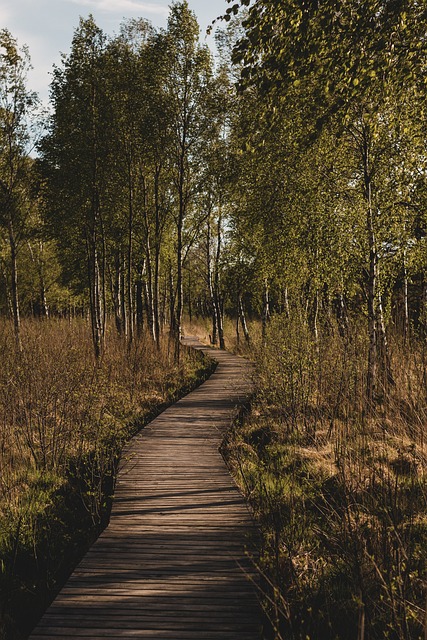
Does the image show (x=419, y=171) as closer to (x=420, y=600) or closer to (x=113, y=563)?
(x=420, y=600)

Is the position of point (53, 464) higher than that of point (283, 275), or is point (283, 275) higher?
point (283, 275)

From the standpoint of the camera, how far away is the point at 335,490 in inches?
257

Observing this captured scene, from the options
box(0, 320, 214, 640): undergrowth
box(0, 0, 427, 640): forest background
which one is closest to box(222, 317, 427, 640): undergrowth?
box(0, 0, 427, 640): forest background

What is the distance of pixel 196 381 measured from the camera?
50.5 feet

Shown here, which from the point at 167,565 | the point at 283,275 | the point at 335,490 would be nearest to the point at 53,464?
the point at 167,565

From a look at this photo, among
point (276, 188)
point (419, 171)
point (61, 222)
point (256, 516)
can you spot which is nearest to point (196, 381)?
point (276, 188)

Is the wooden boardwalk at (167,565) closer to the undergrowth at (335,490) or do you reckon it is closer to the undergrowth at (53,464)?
the undergrowth at (335,490)

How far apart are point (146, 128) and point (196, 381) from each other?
8.54 m

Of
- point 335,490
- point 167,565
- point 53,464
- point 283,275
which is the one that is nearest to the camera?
point 167,565

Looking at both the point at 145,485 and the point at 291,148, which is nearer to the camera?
the point at 145,485

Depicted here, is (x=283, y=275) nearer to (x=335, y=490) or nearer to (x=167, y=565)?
(x=335, y=490)

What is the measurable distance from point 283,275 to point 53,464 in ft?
32.6

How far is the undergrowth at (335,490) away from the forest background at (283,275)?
0.04 m

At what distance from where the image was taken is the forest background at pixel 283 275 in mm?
4473
